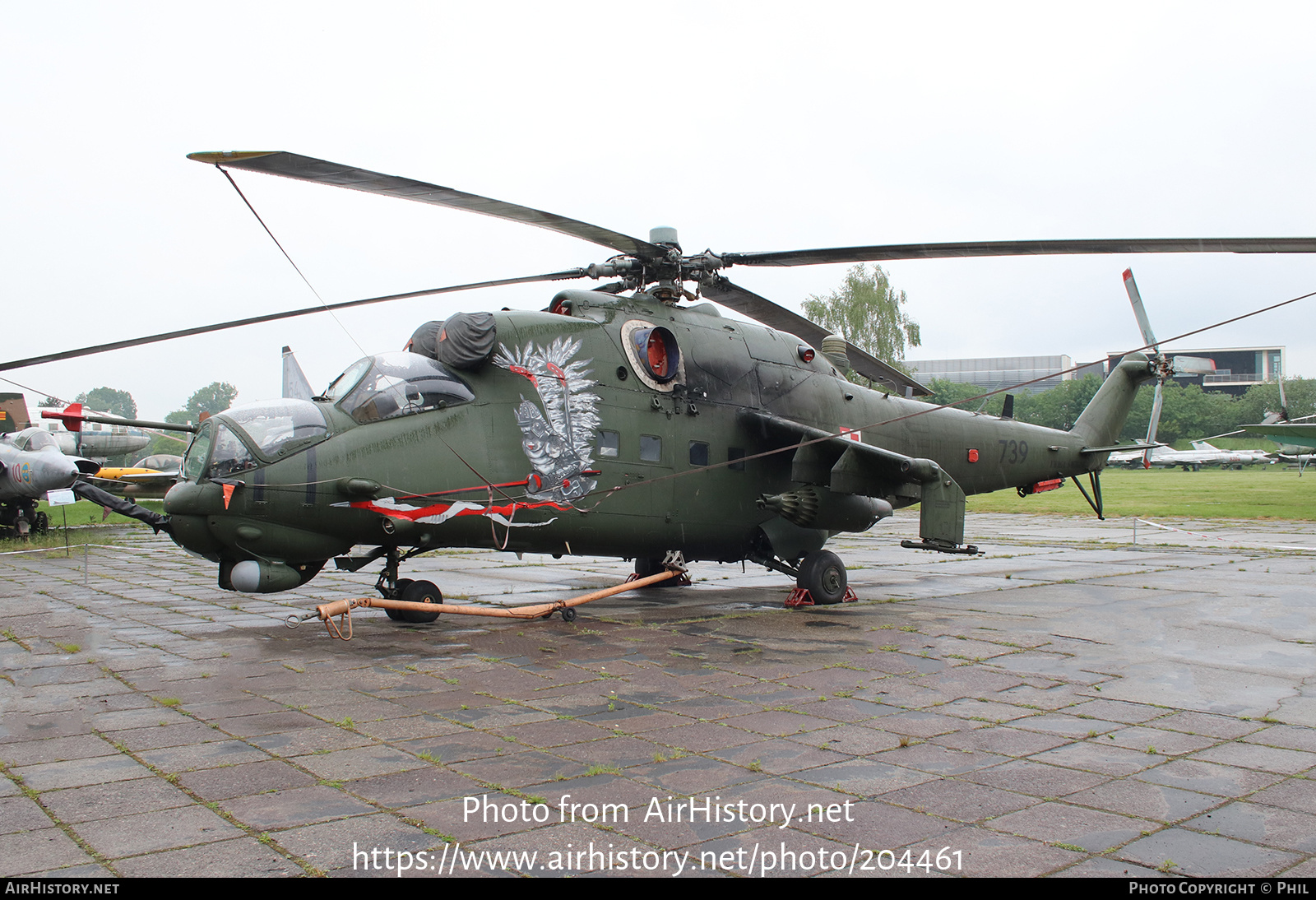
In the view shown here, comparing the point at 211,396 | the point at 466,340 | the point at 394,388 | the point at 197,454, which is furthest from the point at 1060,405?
the point at 211,396

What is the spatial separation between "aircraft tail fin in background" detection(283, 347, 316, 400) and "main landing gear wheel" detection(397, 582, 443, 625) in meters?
11.3

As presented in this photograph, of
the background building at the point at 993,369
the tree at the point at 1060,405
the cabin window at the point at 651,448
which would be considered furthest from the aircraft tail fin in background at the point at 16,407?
the background building at the point at 993,369

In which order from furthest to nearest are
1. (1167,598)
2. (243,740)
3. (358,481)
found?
(1167,598), (358,481), (243,740)

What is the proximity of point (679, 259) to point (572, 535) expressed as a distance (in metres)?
3.57

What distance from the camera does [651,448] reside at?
34.6ft

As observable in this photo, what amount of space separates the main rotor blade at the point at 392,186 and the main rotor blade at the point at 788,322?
2.20m

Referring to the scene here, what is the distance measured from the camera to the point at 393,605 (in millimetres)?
8891

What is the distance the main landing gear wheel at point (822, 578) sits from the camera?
11.4m

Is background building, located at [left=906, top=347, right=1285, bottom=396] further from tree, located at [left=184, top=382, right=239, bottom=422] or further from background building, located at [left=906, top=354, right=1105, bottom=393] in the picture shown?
tree, located at [left=184, top=382, right=239, bottom=422]

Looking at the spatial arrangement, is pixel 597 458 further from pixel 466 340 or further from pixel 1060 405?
pixel 1060 405

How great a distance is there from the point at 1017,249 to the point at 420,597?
7.30m

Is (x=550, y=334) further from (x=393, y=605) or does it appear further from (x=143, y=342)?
(x=143, y=342)

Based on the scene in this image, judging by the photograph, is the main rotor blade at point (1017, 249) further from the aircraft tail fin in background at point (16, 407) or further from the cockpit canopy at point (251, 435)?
the aircraft tail fin in background at point (16, 407)

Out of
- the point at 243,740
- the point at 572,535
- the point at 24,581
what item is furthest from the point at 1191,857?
the point at 24,581
